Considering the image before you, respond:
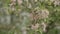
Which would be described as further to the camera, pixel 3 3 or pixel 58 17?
pixel 58 17

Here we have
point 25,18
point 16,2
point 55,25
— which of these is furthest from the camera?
point 55,25

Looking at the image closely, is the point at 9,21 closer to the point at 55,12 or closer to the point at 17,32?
the point at 17,32

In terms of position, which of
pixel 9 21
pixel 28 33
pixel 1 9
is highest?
pixel 1 9

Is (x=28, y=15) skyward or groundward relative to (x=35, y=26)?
skyward

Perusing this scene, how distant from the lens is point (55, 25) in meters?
2.55

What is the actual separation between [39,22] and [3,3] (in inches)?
20.8

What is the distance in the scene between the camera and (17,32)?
2365mm

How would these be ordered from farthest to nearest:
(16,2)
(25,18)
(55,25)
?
1. (55,25)
2. (25,18)
3. (16,2)

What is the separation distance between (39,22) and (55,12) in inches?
10.3

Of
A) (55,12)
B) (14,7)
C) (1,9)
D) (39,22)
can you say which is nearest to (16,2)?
(14,7)

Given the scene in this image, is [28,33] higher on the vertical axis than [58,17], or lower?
lower

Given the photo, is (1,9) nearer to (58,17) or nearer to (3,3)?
(3,3)

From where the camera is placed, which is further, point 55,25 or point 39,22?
point 55,25

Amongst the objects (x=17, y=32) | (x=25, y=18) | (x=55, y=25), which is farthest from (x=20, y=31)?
(x=55, y=25)
